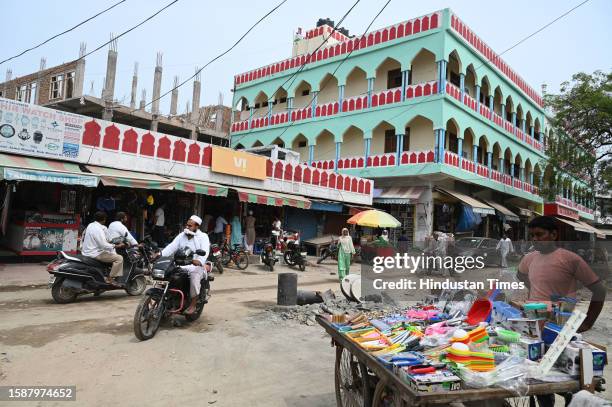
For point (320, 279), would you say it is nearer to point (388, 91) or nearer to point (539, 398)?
point (539, 398)

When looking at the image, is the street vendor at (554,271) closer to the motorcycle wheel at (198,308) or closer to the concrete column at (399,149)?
the motorcycle wheel at (198,308)

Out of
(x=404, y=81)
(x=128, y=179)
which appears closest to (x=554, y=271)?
(x=128, y=179)

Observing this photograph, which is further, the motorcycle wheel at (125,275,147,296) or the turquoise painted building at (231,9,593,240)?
the turquoise painted building at (231,9,593,240)

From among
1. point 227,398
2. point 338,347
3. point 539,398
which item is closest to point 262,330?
point 227,398

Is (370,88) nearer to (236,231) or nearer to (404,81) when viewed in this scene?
(404,81)

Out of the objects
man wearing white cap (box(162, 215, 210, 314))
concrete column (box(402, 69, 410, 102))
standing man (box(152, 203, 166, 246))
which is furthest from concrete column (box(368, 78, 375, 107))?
man wearing white cap (box(162, 215, 210, 314))

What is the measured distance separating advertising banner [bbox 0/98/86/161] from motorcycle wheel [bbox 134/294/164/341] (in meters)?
7.24

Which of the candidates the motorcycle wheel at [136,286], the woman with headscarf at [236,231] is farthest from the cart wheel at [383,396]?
the woman with headscarf at [236,231]

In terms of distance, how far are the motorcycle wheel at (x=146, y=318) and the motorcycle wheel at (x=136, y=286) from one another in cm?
276

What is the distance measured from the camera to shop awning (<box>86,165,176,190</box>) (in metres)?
10.3

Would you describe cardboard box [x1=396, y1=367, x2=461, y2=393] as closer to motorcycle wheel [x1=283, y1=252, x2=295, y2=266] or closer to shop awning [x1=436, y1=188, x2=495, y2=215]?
motorcycle wheel [x1=283, y1=252, x2=295, y2=266]

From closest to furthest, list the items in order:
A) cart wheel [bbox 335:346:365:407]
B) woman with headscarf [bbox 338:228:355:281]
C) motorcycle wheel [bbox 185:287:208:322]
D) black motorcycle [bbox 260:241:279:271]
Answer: cart wheel [bbox 335:346:365:407], motorcycle wheel [bbox 185:287:208:322], woman with headscarf [bbox 338:228:355:281], black motorcycle [bbox 260:241:279:271]

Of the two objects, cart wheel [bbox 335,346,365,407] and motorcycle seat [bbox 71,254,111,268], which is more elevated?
motorcycle seat [bbox 71,254,111,268]

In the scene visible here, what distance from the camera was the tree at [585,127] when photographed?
58.7 feet
